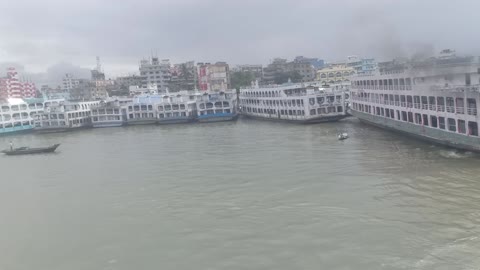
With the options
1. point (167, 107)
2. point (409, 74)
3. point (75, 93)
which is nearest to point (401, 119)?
point (409, 74)

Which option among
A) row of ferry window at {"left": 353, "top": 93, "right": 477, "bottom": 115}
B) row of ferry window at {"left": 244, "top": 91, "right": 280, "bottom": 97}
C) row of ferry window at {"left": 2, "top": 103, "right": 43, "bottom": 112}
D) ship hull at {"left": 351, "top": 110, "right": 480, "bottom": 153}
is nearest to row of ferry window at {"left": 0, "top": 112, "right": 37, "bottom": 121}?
row of ferry window at {"left": 2, "top": 103, "right": 43, "bottom": 112}

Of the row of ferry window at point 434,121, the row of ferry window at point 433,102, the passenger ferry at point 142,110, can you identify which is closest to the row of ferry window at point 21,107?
the passenger ferry at point 142,110

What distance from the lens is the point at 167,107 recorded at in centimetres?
5641

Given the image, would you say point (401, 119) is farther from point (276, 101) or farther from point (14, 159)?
point (14, 159)

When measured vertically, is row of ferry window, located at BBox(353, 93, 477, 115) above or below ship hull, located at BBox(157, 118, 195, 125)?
above

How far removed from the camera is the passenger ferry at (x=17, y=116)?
57.7 m

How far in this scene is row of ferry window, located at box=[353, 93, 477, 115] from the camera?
2189 centimetres

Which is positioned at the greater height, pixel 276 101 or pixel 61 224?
pixel 276 101

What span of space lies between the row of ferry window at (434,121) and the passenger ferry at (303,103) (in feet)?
26.8

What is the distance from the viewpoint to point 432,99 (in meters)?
25.8

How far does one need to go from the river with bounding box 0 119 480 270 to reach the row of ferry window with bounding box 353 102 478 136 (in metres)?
1.36

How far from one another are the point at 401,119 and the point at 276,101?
68.2ft

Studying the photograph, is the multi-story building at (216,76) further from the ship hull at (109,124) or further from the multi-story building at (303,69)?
the ship hull at (109,124)

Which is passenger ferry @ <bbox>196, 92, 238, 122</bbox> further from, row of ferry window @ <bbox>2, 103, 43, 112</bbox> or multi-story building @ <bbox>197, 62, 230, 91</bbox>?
multi-story building @ <bbox>197, 62, 230, 91</bbox>
